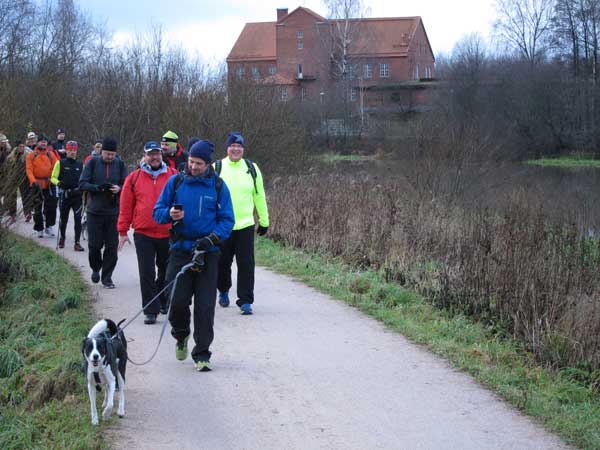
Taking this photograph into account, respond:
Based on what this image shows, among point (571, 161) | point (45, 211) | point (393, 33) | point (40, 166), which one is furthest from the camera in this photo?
point (393, 33)

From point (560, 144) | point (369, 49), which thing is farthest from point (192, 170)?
point (369, 49)

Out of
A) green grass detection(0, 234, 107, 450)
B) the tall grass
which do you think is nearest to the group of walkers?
green grass detection(0, 234, 107, 450)

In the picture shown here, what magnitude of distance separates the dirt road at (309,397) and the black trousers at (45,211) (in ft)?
27.7

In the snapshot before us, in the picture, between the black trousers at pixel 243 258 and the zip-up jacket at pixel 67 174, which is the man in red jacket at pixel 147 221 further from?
the zip-up jacket at pixel 67 174

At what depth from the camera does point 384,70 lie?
8388cm

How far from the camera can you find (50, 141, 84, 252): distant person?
15125mm

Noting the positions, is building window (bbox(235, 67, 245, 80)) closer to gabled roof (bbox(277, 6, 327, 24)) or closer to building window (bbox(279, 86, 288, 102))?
building window (bbox(279, 86, 288, 102))

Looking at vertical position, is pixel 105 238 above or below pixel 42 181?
below

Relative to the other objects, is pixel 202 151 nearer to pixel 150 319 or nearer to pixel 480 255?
pixel 150 319

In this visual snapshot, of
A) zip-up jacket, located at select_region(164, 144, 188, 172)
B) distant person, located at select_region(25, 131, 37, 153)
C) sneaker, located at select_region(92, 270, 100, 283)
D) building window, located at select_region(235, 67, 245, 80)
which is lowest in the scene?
sneaker, located at select_region(92, 270, 100, 283)

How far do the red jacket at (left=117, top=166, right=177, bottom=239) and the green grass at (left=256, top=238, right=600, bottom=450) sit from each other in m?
2.59

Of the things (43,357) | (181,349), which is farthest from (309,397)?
(43,357)

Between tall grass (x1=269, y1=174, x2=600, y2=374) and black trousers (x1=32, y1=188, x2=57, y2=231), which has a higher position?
black trousers (x1=32, y1=188, x2=57, y2=231)

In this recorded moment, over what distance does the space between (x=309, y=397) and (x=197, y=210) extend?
1.82 m
